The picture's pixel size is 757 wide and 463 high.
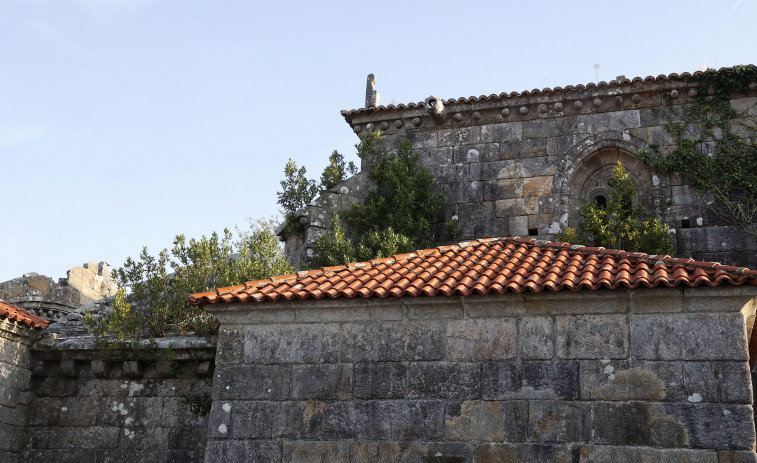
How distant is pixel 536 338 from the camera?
8.18m

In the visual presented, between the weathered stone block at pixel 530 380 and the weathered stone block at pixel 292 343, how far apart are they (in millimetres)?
1643

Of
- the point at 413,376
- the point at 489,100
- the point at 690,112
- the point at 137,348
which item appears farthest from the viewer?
the point at 489,100

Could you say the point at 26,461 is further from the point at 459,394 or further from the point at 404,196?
the point at 404,196

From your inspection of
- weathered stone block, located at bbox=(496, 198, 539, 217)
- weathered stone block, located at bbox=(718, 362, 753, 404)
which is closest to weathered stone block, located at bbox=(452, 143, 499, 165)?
weathered stone block, located at bbox=(496, 198, 539, 217)

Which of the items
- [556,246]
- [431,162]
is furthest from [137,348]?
[431,162]

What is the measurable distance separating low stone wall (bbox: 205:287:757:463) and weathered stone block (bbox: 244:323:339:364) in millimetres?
15

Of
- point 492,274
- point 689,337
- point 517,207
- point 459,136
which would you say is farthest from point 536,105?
point 689,337

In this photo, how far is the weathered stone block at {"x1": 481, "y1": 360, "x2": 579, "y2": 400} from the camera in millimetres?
7945

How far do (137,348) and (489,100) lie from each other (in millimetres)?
7725

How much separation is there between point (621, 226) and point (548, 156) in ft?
7.35

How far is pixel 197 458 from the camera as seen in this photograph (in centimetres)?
1012

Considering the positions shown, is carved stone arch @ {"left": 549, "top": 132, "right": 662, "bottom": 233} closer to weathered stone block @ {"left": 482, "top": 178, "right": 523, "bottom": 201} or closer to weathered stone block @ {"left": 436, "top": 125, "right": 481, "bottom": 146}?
weathered stone block @ {"left": 482, "top": 178, "right": 523, "bottom": 201}

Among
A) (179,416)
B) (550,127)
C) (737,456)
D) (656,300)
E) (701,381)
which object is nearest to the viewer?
(737,456)

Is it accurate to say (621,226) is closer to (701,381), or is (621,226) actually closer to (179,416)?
(701,381)
